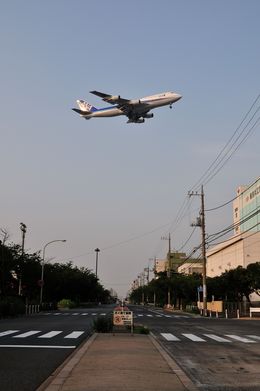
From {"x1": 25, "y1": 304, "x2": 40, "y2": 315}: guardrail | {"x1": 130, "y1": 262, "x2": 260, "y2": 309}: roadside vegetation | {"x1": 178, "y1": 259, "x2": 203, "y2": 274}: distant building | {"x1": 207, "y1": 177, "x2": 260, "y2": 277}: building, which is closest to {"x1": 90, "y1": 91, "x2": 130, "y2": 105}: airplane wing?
{"x1": 25, "y1": 304, "x2": 40, "y2": 315}: guardrail

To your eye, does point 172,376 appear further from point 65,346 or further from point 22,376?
point 65,346

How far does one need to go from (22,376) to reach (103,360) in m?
2.19

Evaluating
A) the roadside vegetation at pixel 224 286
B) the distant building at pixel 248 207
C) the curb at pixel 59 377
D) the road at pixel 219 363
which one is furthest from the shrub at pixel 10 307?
the distant building at pixel 248 207

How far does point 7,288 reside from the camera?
59250 millimetres

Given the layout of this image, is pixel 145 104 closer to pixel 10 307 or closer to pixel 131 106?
pixel 131 106

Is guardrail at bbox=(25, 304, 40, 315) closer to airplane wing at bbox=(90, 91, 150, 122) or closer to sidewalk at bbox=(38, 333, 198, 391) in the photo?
airplane wing at bbox=(90, 91, 150, 122)

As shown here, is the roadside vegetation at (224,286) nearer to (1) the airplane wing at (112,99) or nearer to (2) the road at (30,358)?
(1) the airplane wing at (112,99)

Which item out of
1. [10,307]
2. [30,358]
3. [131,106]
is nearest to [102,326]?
[30,358]

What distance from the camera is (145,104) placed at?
32.0m

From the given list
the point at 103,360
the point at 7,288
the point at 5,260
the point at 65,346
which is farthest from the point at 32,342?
the point at 7,288

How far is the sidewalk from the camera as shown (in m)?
8.87

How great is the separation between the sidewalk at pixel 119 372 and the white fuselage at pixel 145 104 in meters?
19.0

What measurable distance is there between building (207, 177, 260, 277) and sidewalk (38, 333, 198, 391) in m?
60.2

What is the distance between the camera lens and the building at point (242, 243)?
9044cm
